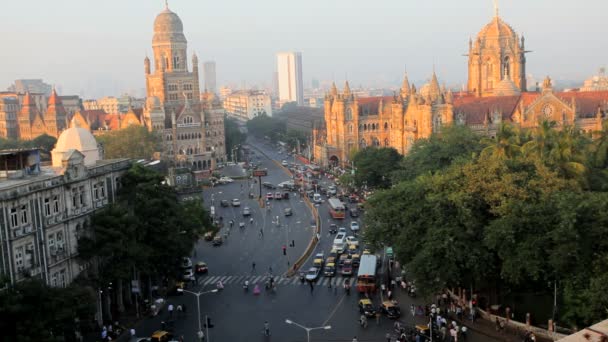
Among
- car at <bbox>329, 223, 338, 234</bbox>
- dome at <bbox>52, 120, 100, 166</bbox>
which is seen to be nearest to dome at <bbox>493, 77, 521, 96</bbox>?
car at <bbox>329, 223, 338, 234</bbox>

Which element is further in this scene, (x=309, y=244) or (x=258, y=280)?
(x=309, y=244)

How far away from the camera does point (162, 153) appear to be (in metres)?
116

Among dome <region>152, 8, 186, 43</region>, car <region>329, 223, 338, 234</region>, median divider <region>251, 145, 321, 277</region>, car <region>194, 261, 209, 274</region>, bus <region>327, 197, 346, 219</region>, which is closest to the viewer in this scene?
car <region>194, 261, 209, 274</region>

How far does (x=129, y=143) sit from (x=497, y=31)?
2345 inches

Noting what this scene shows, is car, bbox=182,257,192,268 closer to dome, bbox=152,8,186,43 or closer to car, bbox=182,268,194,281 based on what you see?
car, bbox=182,268,194,281

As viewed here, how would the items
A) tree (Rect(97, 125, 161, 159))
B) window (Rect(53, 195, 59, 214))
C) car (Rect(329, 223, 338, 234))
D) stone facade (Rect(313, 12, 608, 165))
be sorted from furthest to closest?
tree (Rect(97, 125, 161, 159)), stone facade (Rect(313, 12, 608, 165)), car (Rect(329, 223, 338, 234)), window (Rect(53, 195, 59, 214))

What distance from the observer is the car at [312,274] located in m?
49.4

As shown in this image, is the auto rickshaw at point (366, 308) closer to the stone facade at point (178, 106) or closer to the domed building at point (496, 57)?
the domed building at point (496, 57)

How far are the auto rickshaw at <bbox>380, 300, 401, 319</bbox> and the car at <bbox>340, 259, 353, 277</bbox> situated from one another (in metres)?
9.03

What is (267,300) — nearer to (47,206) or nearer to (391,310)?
(391,310)

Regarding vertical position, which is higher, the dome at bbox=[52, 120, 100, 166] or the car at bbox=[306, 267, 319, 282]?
the dome at bbox=[52, 120, 100, 166]

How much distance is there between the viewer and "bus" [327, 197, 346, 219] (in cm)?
7310

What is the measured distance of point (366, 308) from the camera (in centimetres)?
4138

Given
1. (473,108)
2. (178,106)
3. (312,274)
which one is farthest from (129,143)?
(312,274)
